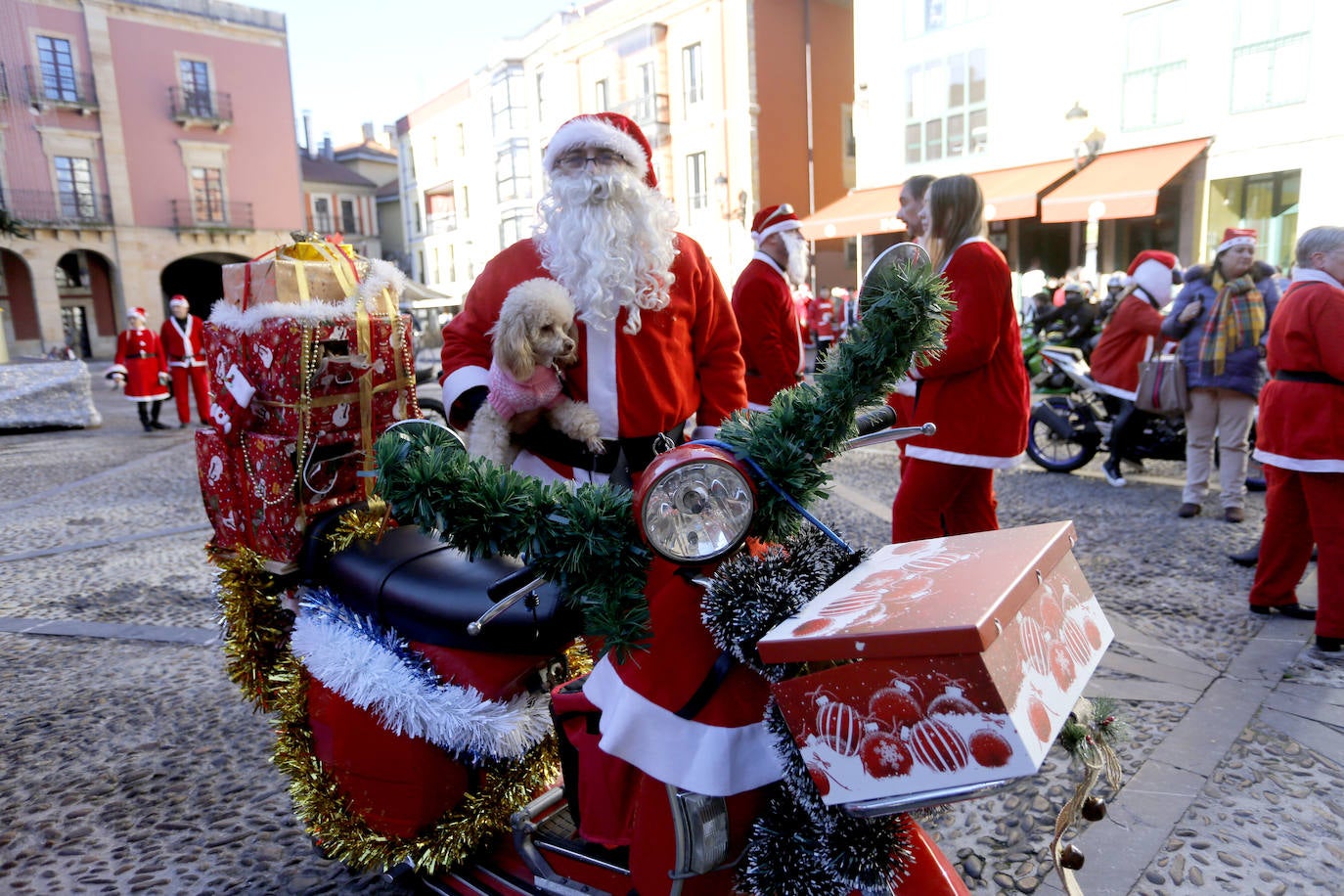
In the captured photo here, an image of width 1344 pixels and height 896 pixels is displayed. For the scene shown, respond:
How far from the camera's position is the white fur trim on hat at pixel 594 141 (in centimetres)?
252

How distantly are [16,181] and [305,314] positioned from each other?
34.5 meters

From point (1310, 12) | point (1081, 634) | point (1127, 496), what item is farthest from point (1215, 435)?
point (1310, 12)

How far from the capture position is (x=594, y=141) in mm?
2518

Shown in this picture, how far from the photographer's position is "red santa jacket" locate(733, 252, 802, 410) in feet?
16.1

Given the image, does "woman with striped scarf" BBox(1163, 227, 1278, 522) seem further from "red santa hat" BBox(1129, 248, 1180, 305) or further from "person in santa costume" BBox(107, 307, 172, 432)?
"person in santa costume" BBox(107, 307, 172, 432)

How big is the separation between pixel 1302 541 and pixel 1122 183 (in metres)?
12.4

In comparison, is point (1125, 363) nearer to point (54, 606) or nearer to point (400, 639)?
point (400, 639)

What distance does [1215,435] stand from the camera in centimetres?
566

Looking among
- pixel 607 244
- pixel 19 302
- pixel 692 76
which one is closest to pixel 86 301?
pixel 19 302

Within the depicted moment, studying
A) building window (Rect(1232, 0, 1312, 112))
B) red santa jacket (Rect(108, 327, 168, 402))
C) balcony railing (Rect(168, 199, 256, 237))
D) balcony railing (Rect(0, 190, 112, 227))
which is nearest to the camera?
red santa jacket (Rect(108, 327, 168, 402))

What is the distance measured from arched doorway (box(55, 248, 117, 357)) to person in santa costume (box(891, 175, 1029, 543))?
114 ft

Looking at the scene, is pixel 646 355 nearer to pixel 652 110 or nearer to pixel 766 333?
pixel 766 333

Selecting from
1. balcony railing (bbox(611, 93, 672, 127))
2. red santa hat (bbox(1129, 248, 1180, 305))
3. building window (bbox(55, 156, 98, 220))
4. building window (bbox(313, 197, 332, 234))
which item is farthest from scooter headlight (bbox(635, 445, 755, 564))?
building window (bbox(313, 197, 332, 234))

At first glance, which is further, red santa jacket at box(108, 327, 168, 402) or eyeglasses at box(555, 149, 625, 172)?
red santa jacket at box(108, 327, 168, 402)
